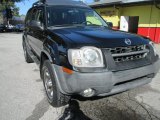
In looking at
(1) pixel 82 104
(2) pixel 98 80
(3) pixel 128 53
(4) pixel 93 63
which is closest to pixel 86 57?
(4) pixel 93 63

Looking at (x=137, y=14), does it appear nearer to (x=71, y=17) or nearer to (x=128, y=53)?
(x=71, y=17)

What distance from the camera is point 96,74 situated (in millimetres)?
3207

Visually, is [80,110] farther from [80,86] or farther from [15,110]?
[15,110]

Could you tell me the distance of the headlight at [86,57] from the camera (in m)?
3.23

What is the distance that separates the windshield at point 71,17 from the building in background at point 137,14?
414 inches

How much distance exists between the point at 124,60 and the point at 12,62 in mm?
5378

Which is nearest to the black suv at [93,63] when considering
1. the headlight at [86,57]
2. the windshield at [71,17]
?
the headlight at [86,57]

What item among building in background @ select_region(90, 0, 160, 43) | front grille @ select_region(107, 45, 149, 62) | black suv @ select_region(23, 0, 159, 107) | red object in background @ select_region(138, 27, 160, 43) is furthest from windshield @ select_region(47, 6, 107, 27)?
red object in background @ select_region(138, 27, 160, 43)

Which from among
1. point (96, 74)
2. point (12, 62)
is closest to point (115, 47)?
point (96, 74)

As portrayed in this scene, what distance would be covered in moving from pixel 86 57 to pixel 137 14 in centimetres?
1497

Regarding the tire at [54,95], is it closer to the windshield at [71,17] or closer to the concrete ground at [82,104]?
the concrete ground at [82,104]

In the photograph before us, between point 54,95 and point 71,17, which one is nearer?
point 54,95

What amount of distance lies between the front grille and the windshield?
1.62m

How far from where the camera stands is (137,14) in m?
17.0
